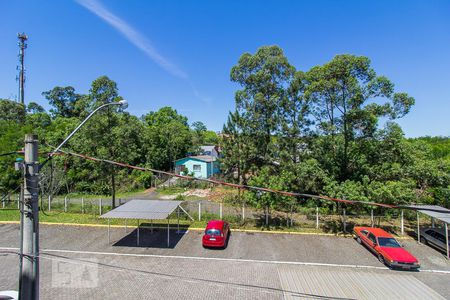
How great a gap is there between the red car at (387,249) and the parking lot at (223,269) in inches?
14.8

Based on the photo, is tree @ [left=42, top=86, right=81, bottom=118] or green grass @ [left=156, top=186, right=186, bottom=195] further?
tree @ [left=42, top=86, right=81, bottom=118]

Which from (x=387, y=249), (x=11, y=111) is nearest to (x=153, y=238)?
(x=387, y=249)

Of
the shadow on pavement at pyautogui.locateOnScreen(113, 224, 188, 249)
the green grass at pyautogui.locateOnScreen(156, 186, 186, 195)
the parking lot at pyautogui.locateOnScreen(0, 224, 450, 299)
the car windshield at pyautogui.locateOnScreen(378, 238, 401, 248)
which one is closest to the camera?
the parking lot at pyautogui.locateOnScreen(0, 224, 450, 299)

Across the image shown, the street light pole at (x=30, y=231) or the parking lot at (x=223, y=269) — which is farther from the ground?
the street light pole at (x=30, y=231)

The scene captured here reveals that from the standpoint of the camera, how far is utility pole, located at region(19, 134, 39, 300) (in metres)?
5.34

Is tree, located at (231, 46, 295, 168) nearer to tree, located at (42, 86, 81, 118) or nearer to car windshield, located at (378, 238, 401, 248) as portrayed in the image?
car windshield, located at (378, 238, 401, 248)

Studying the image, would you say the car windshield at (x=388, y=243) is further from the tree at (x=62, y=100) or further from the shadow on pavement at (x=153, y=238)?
the tree at (x=62, y=100)

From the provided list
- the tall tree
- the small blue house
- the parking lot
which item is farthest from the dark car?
the tall tree

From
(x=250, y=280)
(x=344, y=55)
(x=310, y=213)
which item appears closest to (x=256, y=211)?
(x=310, y=213)

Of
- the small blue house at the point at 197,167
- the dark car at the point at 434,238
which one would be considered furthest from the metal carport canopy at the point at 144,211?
the small blue house at the point at 197,167

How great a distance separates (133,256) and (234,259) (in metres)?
5.23

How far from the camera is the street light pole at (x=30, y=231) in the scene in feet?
17.5

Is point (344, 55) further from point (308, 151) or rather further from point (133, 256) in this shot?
point (133, 256)

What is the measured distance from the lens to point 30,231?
5.48 meters
